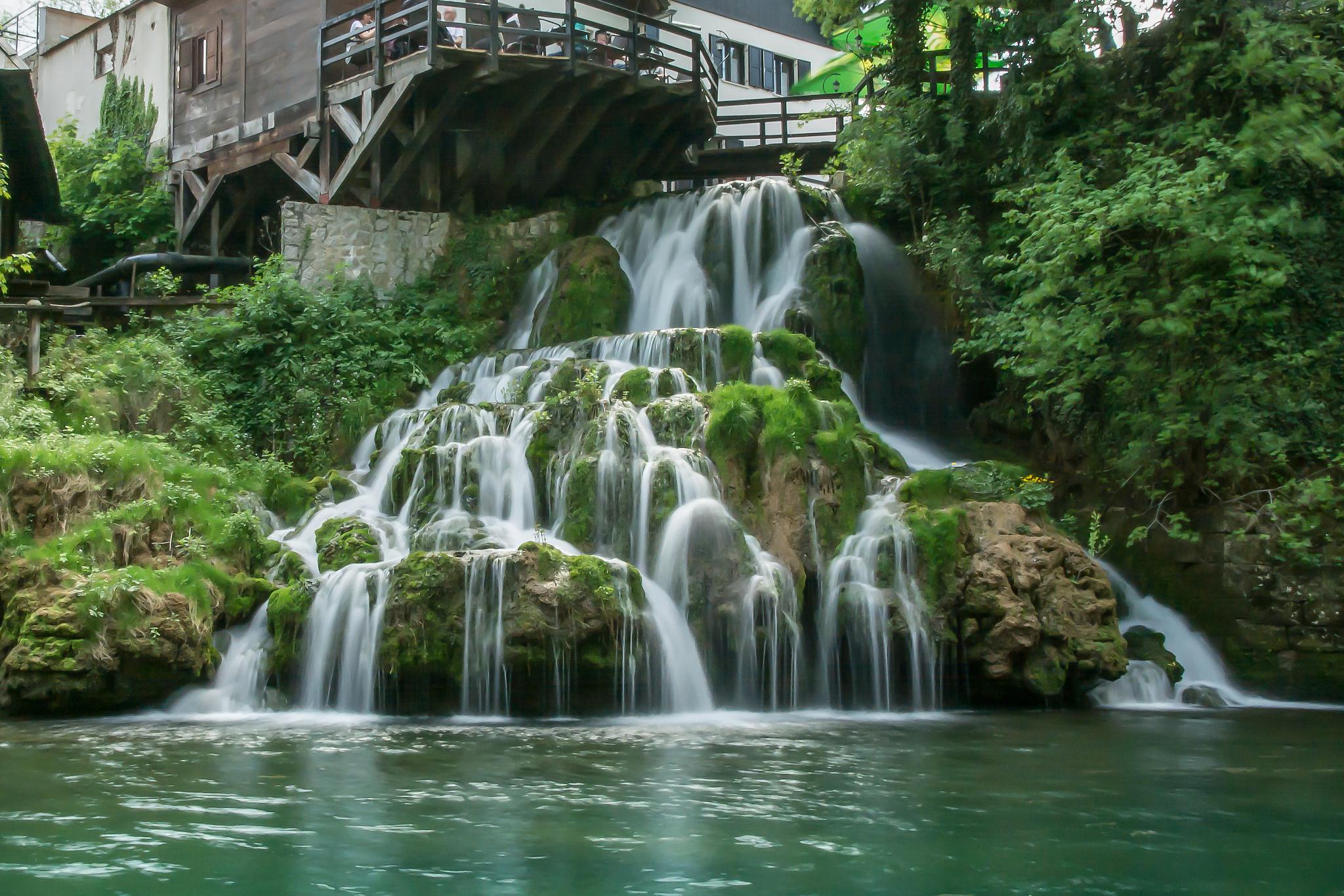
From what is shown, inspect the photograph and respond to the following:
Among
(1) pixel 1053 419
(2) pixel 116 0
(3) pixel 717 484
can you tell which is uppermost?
(2) pixel 116 0

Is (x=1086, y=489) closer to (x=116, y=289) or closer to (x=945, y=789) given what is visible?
(x=945, y=789)

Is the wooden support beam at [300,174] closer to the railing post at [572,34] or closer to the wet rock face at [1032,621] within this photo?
the railing post at [572,34]

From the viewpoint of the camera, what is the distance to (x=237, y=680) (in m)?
11.4

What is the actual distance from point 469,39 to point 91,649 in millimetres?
12582

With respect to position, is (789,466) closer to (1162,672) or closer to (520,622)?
(520,622)

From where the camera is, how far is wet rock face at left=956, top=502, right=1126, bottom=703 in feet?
37.8

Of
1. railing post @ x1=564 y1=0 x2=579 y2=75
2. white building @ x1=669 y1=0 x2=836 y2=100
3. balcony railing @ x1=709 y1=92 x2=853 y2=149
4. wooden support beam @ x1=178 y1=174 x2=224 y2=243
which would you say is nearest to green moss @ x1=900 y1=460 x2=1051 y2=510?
balcony railing @ x1=709 y1=92 x2=853 y2=149

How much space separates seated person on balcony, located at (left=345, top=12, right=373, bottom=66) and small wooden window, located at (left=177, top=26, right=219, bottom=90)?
3989 millimetres

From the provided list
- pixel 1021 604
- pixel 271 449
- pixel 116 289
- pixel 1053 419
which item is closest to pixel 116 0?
pixel 116 289

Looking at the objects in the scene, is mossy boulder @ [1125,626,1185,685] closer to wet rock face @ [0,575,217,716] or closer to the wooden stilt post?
wet rock face @ [0,575,217,716]

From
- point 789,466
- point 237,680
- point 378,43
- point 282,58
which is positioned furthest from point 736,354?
point 282,58

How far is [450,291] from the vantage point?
783 inches

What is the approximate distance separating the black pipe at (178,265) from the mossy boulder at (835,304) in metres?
10.8

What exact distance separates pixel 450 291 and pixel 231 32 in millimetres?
7829
